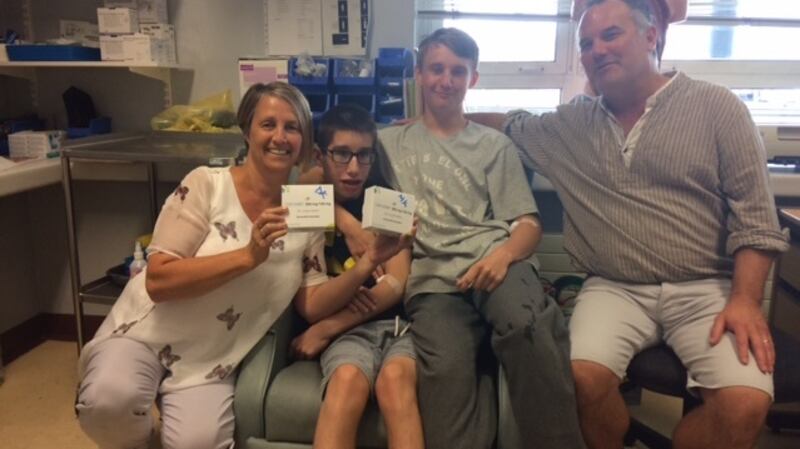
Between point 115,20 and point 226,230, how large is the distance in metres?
1.19

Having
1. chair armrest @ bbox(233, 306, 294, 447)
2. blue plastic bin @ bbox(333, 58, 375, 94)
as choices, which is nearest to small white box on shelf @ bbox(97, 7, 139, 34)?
blue plastic bin @ bbox(333, 58, 375, 94)

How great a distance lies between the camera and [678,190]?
154 centimetres

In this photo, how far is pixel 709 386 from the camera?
133cm

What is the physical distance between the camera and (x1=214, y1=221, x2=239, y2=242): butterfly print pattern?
1443 mm

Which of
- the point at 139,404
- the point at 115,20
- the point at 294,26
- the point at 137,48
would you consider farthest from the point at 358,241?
the point at 115,20

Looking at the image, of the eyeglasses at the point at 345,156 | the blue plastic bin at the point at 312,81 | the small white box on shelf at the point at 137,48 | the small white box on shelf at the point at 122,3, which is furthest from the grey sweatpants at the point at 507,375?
the small white box on shelf at the point at 122,3

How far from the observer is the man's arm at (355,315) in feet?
4.98

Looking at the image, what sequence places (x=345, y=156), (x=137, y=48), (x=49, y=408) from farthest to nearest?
(x=137, y=48), (x=49, y=408), (x=345, y=156)

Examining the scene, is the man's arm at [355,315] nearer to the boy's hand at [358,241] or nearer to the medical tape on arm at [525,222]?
the boy's hand at [358,241]

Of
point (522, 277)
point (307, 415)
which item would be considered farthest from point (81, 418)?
point (522, 277)

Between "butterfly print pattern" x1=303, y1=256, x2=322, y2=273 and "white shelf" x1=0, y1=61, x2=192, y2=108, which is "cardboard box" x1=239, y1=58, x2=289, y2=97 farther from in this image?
"butterfly print pattern" x1=303, y1=256, x2=322, y2=273

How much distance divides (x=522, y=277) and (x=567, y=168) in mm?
344

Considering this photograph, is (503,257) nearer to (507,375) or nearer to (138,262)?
(507,375)

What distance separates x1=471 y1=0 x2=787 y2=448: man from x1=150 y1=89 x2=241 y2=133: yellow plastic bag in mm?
1191
